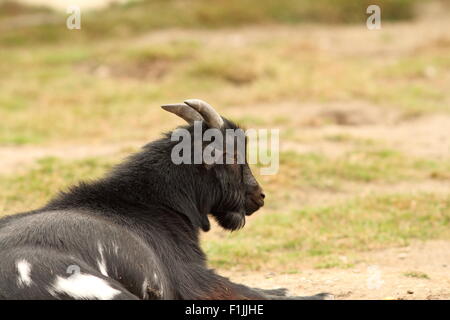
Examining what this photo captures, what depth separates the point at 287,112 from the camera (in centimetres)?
1445

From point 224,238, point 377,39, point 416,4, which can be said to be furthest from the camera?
point 416,4

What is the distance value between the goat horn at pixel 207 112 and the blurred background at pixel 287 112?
1505mm

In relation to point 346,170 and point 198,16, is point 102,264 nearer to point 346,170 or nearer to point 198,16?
point 346,170

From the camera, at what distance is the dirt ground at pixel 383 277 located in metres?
6.35

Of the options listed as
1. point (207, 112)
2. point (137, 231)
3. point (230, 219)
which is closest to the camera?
point (137, 231)

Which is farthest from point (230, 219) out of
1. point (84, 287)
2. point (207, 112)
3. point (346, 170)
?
point (346, 170)

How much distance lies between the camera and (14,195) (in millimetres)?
9914

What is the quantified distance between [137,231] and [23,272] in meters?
0.98

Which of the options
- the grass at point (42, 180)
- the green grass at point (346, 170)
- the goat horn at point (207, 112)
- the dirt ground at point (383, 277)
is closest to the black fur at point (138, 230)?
the goat horn at point (207, 112)

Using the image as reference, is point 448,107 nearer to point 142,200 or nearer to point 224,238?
point 224,238

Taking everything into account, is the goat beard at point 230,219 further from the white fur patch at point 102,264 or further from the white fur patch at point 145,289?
the white fur patch at point 102,264
